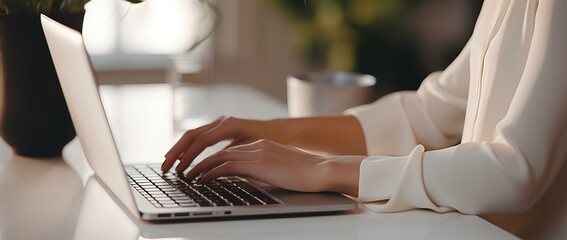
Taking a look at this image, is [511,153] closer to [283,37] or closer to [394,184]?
[394,184]

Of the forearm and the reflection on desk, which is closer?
the reflection on desk

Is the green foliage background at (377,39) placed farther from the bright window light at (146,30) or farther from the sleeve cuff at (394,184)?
the sleeve cuff at (394,184)

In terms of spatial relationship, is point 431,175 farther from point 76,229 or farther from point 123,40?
point 123,40

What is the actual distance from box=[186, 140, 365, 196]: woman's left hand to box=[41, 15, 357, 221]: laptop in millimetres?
13

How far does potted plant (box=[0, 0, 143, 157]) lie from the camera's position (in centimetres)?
138

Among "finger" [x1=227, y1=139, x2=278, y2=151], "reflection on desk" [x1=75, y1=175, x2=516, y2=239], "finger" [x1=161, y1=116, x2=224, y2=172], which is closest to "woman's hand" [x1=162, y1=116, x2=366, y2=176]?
"finger" [x1=161, y1=116, x2=224, y2=172]

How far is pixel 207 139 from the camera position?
135 centimetres

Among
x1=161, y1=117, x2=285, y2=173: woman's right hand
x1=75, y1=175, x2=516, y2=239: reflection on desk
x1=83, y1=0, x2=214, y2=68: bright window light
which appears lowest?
x1=83, y1=0, x2=214, y2=68: bright window light

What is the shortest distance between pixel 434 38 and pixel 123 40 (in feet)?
4.07

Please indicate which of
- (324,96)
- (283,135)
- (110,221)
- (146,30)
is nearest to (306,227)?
(110,221)

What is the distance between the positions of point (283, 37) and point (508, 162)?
2.79 meters

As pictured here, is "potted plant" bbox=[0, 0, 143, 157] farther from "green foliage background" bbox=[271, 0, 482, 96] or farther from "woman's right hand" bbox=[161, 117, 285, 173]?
"green foliage background" bbox=[271, 0, 482, 96]

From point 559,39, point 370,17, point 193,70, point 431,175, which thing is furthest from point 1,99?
point 370,17

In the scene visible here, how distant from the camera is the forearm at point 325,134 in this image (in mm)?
1536
